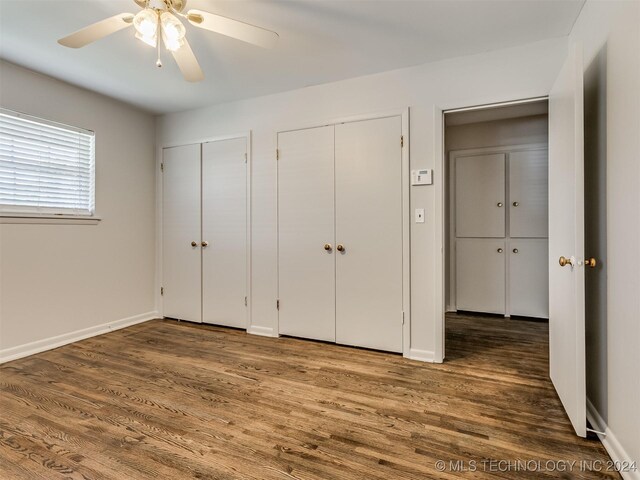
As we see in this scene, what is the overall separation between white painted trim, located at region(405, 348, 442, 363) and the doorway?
1060 mm

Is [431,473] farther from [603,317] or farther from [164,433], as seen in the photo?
[164,433]

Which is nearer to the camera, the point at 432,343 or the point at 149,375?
the point at 149,375

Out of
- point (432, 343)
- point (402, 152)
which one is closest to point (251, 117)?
point (402, 152)

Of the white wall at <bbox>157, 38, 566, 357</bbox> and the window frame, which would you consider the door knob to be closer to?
the white wall at <bbox>157, 38, 566, 357</bbox>

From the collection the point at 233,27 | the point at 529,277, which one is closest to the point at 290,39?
the point at 233,27

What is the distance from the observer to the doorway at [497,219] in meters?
3.88

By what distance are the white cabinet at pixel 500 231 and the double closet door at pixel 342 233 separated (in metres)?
1.94

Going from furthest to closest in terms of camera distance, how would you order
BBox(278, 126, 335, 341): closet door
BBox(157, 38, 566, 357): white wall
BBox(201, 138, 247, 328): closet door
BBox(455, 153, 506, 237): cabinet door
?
BBox(455, 153, 506, 237): cabinet door
BBox(201, 138, 247, 328): closet door
BBox(278, 126, 335, 341): closet door
BBox(157, 38, 566, 357): white wall

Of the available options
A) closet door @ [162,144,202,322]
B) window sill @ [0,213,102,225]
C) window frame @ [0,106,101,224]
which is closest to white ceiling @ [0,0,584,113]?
window frame @ [0,106,101,224]

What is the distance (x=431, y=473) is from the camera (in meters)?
1.41

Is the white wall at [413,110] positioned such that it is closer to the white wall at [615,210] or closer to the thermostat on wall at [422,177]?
the thermostat on wall at [422,177]

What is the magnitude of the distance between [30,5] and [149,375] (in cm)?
246

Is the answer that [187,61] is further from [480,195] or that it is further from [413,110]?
[480,195]

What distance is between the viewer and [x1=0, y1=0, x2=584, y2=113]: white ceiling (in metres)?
1.99
